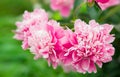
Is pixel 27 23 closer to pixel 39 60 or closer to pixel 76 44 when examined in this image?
pixel 76 44

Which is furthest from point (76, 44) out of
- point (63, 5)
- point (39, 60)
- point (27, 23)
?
point (39, 60)

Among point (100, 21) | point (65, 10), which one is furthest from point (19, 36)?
point (65, 10)

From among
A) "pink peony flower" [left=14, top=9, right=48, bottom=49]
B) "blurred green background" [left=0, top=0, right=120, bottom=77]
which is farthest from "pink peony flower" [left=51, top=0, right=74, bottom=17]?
"pink peony flower" [left=14, top=9, right=48, bottom=49]

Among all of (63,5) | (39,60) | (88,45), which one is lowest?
(88,45)

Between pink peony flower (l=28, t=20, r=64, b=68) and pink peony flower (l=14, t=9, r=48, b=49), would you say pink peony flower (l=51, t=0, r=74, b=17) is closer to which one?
pink peony flower (l=14, t=9, r=48, b=49)

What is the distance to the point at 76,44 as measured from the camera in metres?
1.26

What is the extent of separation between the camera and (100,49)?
126cm

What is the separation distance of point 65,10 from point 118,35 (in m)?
0.35

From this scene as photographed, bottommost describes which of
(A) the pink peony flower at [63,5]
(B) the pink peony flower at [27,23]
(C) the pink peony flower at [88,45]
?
(C) the pink peony flower at [88,45]

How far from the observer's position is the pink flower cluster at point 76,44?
4.13 ft

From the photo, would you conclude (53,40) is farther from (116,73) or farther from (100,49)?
(116,73)

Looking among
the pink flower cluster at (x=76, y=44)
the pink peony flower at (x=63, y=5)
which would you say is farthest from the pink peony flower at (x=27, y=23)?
the pink peony flower at (x=63, y=5)

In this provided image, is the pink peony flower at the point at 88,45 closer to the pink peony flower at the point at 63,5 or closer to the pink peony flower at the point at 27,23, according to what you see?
the pink peony flower at the point at 27,23

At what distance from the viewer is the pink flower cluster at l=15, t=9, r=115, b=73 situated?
126 centimetres
